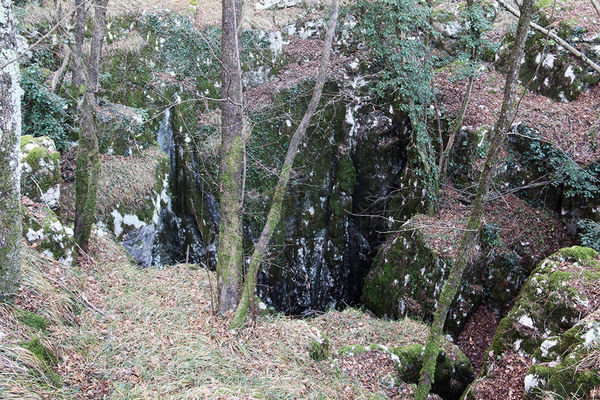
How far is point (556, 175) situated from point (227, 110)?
24.4 feet

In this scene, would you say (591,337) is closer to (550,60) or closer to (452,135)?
(452,135)

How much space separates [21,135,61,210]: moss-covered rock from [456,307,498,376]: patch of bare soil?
8.00 metres

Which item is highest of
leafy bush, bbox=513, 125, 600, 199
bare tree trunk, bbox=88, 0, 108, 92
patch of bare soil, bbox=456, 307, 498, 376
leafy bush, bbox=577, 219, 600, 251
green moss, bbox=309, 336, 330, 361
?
bare tree trunk, bbox=88, 0, 108, 92

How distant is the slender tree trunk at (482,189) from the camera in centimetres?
377

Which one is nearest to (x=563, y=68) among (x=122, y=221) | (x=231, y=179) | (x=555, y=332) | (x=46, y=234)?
(x=555, y=332)

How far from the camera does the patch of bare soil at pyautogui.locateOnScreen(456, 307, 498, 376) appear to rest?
721 cm

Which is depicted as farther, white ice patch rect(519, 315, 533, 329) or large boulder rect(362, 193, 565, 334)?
large boulder rect(362, 193, 565, 334)

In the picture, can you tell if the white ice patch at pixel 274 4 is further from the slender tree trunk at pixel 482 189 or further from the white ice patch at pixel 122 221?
the slender tree trunk at pixel 482 189

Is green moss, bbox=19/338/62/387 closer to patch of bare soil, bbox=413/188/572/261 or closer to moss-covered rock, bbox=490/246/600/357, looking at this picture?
moss-covered rock, bbox=490/246/600/357

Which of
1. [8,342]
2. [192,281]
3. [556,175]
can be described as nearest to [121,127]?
[192,281]

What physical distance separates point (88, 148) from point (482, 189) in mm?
5639

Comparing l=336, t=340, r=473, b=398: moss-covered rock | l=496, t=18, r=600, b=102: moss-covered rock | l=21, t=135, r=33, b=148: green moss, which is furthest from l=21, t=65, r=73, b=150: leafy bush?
l=496, t=18, r=600, b=102: moss-covered rock

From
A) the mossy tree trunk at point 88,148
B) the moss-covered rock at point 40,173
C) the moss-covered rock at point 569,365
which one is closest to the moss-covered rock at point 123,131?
the moss-covered rock at point 40,173

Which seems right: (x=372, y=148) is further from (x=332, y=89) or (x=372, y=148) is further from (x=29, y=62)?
(x=29, y=62)
